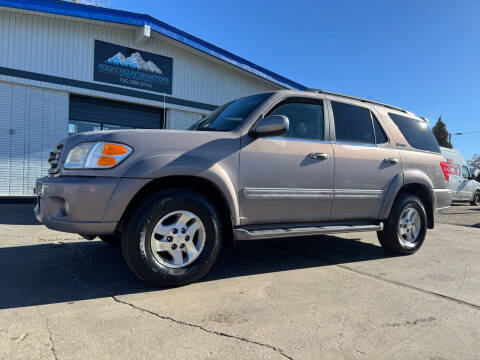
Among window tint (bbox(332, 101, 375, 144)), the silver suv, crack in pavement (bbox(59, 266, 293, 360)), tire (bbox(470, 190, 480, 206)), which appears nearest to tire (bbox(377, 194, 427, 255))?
the silver suv

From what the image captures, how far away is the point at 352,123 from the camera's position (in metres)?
4.32

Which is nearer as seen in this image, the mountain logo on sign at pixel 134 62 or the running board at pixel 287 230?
the running board at pixel 287 230

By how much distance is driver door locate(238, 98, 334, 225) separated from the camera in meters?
3.38

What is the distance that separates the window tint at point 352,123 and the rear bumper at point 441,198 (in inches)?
53.7

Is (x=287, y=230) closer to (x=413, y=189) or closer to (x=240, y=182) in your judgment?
(x=240, y=182)

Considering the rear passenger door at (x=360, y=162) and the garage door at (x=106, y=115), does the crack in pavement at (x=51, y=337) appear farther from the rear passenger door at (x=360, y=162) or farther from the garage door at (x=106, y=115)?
the garage door at (x=106, y=115)

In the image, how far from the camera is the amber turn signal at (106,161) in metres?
2.83

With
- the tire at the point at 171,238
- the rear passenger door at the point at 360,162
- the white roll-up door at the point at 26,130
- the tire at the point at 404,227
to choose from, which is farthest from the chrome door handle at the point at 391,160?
the white roll-up door at the point at 26,130

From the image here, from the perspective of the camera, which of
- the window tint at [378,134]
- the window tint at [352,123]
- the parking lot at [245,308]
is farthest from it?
the window tint at [378,134]

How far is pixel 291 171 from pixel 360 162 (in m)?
1.06

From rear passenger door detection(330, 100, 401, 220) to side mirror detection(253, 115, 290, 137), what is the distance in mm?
938

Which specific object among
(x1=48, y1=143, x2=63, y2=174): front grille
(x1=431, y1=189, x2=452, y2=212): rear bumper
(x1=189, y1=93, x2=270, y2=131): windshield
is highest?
(x1=189, y1=93, x2=270, y2=131): windshield

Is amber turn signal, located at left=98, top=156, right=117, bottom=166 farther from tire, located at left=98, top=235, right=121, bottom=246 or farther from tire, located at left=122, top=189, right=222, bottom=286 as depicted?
tire, located at left=98, top=235, right=121, bottom=246

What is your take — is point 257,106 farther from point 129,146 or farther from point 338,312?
point 338,312
